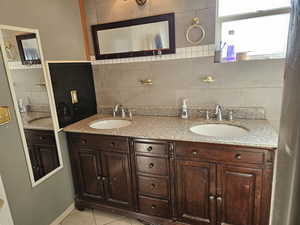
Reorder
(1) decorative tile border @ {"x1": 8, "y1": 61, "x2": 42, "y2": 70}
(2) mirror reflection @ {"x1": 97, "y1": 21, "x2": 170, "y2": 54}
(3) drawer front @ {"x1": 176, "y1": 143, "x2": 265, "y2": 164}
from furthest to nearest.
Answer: (2) mirror reflection @ {"x1": 97, "y1": 21, "x2": 170, "y2": 54}, (1) decorative tile border @ {"x1": 8, "y1": 61, "x2": 42, "y2": 70}, (3) drawer front @ {"x1": 176, "y1": 143, "x2": 265, "y2": 164}

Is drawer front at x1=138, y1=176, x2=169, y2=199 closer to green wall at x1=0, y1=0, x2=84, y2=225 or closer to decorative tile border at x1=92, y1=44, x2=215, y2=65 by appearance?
green wall at x1=0, y1=0, x2=84, y2=225

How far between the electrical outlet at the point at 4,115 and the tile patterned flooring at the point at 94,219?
1205 mm

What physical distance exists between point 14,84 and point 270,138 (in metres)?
1.98

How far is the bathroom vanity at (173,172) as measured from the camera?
1.44 metres

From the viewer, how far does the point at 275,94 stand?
1.78 metres

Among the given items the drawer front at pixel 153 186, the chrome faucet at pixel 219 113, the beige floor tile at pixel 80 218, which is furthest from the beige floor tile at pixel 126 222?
the chrome faucet at pixel 219 113

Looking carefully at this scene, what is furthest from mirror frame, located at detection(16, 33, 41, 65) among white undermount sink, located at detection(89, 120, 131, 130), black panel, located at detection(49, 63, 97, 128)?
white undermount sink, located at detection(89, 120, 131, 130)

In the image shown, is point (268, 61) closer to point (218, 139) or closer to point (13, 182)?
point (218, 139)

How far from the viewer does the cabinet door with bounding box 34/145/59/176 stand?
1.78 metres

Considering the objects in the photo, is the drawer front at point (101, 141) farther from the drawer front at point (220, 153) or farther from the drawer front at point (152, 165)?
the drawer front at point (220, 153)

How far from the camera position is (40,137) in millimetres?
1797

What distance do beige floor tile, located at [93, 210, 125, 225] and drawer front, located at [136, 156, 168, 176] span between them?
2.22 ft

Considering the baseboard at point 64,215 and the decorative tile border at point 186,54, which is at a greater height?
the decorative tile border at point 186,54

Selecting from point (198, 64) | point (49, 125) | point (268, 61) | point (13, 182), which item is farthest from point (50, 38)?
point (268, 61)
